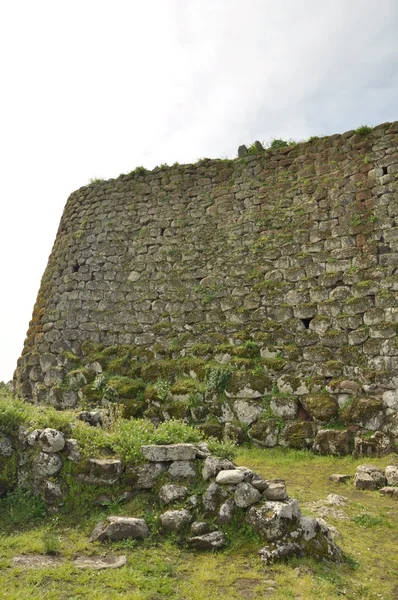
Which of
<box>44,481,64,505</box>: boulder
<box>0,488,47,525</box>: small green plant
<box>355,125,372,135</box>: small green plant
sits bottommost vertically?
<box>0,488,47,525</box>: small green plant

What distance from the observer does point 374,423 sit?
28.5 feet

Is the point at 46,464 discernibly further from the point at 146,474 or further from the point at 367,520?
the point at 367,520

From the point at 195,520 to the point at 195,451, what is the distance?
0.87 meters

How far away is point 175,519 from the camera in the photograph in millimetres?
5109

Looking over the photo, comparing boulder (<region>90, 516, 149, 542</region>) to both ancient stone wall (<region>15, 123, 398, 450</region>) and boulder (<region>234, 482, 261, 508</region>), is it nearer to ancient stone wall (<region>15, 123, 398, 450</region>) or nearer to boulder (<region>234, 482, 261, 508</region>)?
boulder (<region>234, 482, 261, 508</region>)

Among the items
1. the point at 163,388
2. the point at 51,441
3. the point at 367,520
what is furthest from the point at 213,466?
the point at 163,388

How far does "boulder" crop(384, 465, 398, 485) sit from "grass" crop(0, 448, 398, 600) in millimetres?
1290

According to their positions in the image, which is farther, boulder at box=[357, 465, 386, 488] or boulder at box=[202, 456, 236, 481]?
boulder at box=[357, 465, 386, 488]

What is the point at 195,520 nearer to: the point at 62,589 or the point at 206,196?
the point at 62,589

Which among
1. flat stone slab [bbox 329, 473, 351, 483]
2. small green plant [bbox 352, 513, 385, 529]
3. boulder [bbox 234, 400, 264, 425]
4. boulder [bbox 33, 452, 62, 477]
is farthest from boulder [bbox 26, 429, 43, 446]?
boulder [bbox 234, 400, 264, 425]

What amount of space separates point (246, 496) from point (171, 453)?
3.64 feet

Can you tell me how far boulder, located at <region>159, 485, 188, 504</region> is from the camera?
540 cm

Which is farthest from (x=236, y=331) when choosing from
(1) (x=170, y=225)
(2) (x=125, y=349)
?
(1) (x=170, y=225)

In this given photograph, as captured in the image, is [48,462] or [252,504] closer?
[252,504]
